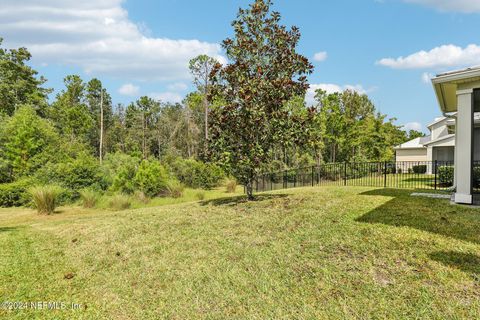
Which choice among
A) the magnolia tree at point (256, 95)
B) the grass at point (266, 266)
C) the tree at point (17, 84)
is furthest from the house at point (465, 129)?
the tree at point (17, 84)

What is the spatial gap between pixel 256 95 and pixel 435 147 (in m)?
23.6

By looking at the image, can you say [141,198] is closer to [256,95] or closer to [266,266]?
[256,95]

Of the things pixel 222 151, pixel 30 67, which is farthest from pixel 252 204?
pixel 30 67

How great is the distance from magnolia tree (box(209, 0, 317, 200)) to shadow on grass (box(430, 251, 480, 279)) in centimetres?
495

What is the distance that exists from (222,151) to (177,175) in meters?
16.8

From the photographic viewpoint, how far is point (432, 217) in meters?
6.27

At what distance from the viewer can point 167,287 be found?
14.2ft

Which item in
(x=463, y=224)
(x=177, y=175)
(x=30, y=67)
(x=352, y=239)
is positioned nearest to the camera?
(x=352, y=239)

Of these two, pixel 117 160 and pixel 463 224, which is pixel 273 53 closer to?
pixel 463 224

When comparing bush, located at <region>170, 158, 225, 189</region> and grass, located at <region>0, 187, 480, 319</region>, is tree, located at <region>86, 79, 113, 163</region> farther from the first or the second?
grass, located at <region>0, 187, 480, 319</region>

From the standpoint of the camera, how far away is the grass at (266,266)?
3566mm

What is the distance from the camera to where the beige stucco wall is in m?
33.2

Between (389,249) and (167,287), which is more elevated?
(389,249)

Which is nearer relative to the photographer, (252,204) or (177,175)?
(252,204)
